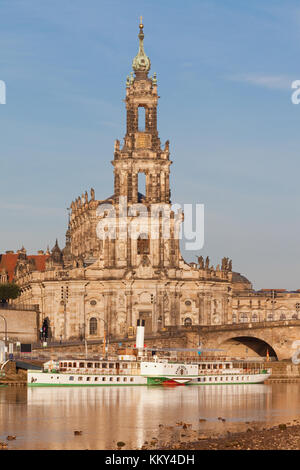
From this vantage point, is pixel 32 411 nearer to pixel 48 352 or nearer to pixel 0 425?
pixel 0 425

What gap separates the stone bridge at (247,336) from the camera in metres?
117

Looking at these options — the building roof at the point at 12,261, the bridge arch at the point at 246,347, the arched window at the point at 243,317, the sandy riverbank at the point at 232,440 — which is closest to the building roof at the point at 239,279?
the arched window at the point at 243,317

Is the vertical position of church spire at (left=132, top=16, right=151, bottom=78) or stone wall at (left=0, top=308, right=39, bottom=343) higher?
church spire at (left=132, top=16, right=151, bottom=78)

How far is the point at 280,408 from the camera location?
72312mm

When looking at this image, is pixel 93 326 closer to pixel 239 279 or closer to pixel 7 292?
pixel 7 292

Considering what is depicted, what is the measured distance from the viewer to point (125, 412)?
220 feet

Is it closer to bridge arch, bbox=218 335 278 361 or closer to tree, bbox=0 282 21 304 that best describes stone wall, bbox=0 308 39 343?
tree, bbox=0 282 21 304

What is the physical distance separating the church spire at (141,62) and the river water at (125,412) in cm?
5005

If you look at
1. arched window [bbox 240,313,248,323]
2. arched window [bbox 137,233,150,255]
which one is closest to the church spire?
arched window [bbox 137,233,150,255]

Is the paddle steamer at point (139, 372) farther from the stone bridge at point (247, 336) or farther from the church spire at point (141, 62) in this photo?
the church spire at point (141, 62)

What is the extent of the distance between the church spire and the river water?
50.1 metres

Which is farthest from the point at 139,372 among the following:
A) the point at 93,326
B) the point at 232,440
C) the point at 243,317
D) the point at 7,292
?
the point at 243,317

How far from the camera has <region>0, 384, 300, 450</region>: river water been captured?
176ft
